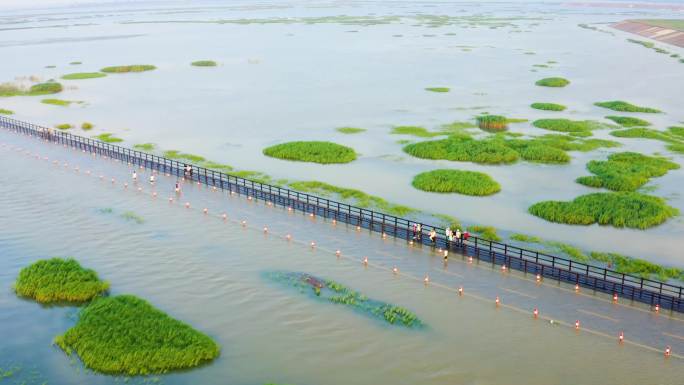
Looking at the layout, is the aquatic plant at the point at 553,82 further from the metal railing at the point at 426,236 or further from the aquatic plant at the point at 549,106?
the metal railing at the point at 426,236

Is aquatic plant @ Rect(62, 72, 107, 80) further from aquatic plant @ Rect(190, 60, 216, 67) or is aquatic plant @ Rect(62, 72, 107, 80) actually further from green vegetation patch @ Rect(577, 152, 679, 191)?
green vegetation patch @ Rect(577, 152, 679, 191)

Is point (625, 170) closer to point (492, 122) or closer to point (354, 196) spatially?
point (492, 122)

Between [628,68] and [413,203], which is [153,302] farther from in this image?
[628,68]

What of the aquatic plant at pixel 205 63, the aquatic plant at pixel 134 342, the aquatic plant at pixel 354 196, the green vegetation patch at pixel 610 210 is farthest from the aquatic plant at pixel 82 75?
the aquatic plant at pixel 134 342

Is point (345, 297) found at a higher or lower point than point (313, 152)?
higher

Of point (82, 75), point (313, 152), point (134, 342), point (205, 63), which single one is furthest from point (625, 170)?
point (205, 63)

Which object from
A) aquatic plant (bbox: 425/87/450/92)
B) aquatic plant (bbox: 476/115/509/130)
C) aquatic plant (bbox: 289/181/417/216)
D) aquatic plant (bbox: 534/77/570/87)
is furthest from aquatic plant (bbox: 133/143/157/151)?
aquatic plant (bbox: 534/77/570/87)
